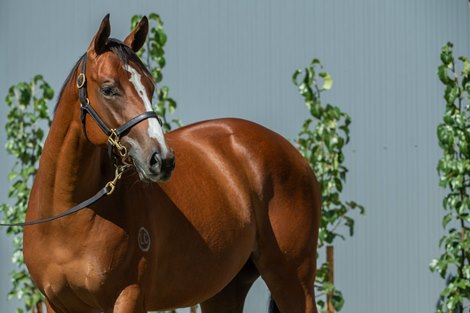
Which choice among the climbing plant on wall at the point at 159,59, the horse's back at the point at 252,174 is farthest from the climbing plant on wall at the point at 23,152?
the horse's back at the point at 252,174

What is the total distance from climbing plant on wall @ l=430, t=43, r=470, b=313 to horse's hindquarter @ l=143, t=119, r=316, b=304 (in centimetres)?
153

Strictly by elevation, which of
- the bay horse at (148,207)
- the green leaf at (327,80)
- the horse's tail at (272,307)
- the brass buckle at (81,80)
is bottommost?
the horse's tail at (272,307)

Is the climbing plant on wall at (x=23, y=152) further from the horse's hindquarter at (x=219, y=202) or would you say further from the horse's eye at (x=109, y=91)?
the horse's eye at (x=109, y=91)

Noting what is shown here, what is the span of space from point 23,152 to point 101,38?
3.02 metres

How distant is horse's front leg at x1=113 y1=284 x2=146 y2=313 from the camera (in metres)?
3.69

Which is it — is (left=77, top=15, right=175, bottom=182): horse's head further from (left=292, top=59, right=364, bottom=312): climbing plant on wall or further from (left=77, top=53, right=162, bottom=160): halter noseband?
(left=292, top=59, right=364, bottom=312): climbing plant on wall

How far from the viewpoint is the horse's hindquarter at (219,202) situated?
408cm

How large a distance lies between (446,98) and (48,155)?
119 inches

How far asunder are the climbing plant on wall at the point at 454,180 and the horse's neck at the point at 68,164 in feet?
9.24

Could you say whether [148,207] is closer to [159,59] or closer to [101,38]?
[101,38]

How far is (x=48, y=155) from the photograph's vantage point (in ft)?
12.5

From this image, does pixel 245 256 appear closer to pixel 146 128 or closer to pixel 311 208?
pixel 311 208

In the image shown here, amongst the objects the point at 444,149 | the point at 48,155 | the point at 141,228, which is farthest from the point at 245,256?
the point at 444,149

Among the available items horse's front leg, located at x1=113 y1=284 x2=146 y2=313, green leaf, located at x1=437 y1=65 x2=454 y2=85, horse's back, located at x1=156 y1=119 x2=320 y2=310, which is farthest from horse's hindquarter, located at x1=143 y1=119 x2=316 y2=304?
green leaf, located at x1=437 y1=65 x2=454 y2=85
